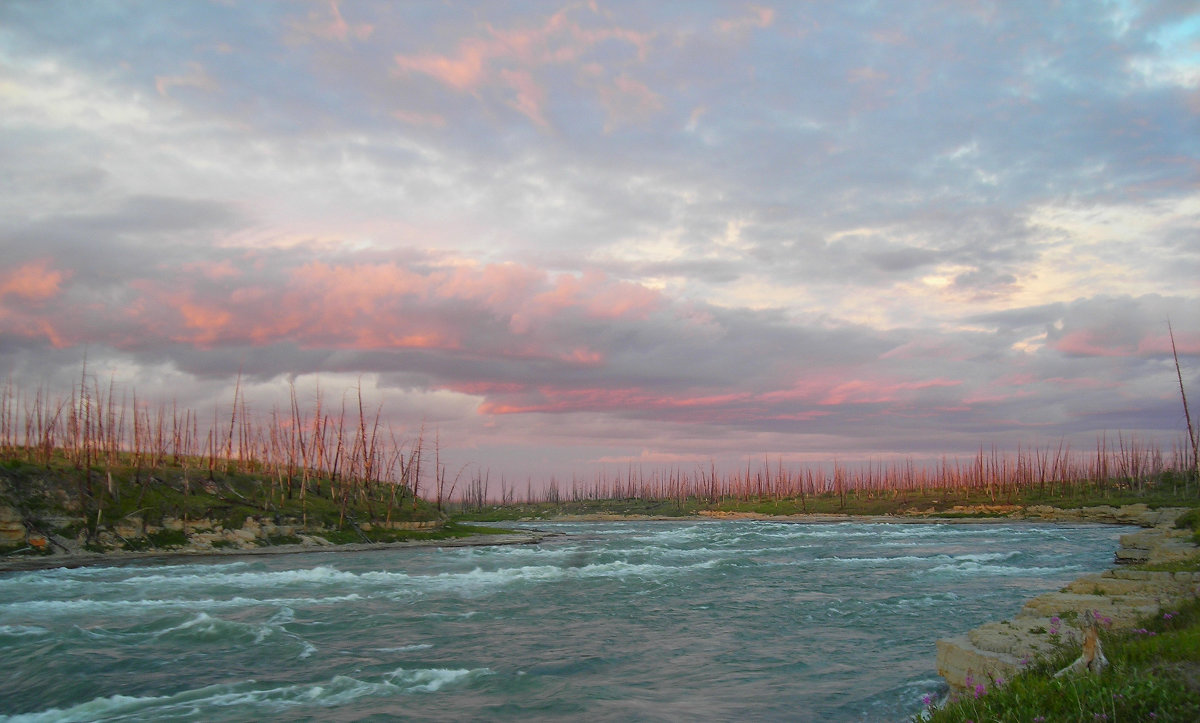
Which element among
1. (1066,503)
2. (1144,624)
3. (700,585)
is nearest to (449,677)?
(1144,624)

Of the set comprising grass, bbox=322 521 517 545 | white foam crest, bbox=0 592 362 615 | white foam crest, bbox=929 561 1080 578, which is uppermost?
white foam crest, bbox=0 592 362 615

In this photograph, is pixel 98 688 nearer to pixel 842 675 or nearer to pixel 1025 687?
pixel 842 675

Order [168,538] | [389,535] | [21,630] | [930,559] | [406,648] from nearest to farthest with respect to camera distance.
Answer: [406,648]
[21,630]
[930,559]
[168,538]
[389,535]

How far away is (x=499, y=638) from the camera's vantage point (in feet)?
60.2

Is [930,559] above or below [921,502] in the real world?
above

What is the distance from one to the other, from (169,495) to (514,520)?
283ft

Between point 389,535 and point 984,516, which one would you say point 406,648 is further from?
point 984,516

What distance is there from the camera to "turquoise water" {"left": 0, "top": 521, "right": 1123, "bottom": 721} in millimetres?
12367

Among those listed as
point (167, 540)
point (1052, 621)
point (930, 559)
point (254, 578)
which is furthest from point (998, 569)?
point (167, 540)

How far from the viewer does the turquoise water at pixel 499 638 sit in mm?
12367

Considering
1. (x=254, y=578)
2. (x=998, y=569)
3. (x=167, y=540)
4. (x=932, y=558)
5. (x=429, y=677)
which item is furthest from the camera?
(x=167, y=540)

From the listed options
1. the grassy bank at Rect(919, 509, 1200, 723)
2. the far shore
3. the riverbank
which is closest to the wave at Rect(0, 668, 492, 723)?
the grassy bank at Rect(919, 509, 1200, 723)

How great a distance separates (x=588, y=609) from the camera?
75.6 ft

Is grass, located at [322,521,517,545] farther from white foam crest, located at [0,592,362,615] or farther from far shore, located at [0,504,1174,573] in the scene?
white foam crest, located at [0,592,362,615]
